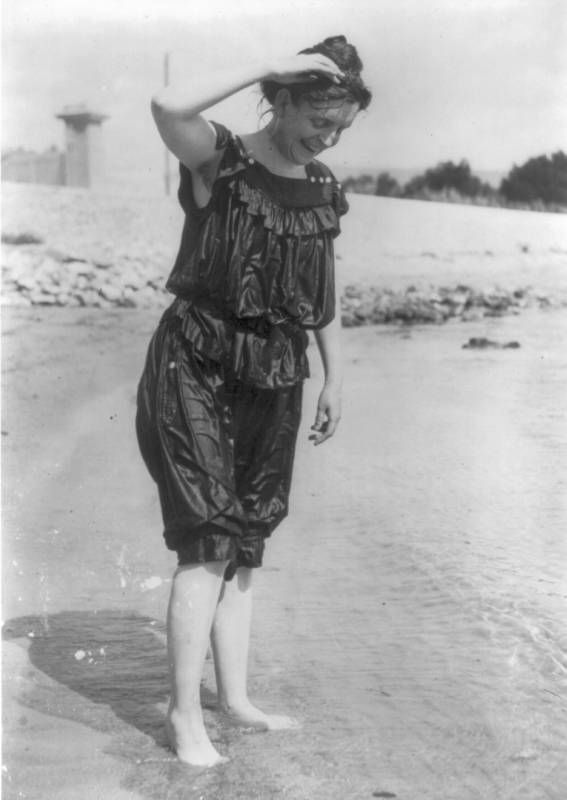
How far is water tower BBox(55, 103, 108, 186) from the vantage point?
4991 millimetres

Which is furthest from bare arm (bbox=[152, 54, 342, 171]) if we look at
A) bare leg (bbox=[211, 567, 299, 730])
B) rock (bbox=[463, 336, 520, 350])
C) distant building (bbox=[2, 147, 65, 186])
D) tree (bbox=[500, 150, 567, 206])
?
rock (bbox=[463, 336, 520, 350])

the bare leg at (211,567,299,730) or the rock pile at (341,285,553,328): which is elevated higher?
the rock pile at (341,285,553,328)

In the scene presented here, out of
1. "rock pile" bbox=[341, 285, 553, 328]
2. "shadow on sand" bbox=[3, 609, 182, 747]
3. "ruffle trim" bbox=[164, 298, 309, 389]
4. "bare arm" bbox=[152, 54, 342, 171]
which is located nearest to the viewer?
"bare arm" bbox=[152, 54, 342, 171]

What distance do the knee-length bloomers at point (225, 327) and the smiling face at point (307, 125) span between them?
0.07 metres

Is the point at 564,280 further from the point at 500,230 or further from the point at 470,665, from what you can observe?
the point at 470,665

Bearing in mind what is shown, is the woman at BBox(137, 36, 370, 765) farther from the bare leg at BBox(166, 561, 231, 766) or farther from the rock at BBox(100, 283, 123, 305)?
the rock at BBox(100, 283, 123, 305)

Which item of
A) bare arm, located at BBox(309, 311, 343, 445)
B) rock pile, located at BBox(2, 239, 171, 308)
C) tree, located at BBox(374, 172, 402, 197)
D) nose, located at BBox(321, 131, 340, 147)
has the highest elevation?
nose, located at BBox(321, 131, 340, 147)

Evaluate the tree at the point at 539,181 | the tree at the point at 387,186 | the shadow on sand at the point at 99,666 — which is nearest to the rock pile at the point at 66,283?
the tree at the point at 387,186

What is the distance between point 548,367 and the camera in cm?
552

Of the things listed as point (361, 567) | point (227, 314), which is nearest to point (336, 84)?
point (227, 314)

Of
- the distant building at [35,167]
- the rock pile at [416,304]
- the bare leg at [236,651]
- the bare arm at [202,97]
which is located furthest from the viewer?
the rock pile at [416,304]

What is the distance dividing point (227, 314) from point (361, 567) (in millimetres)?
1697

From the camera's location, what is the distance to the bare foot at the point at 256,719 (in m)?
2.89

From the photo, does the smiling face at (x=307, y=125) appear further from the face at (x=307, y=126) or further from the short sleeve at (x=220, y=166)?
the short sleeve at (x=220, y=166)
